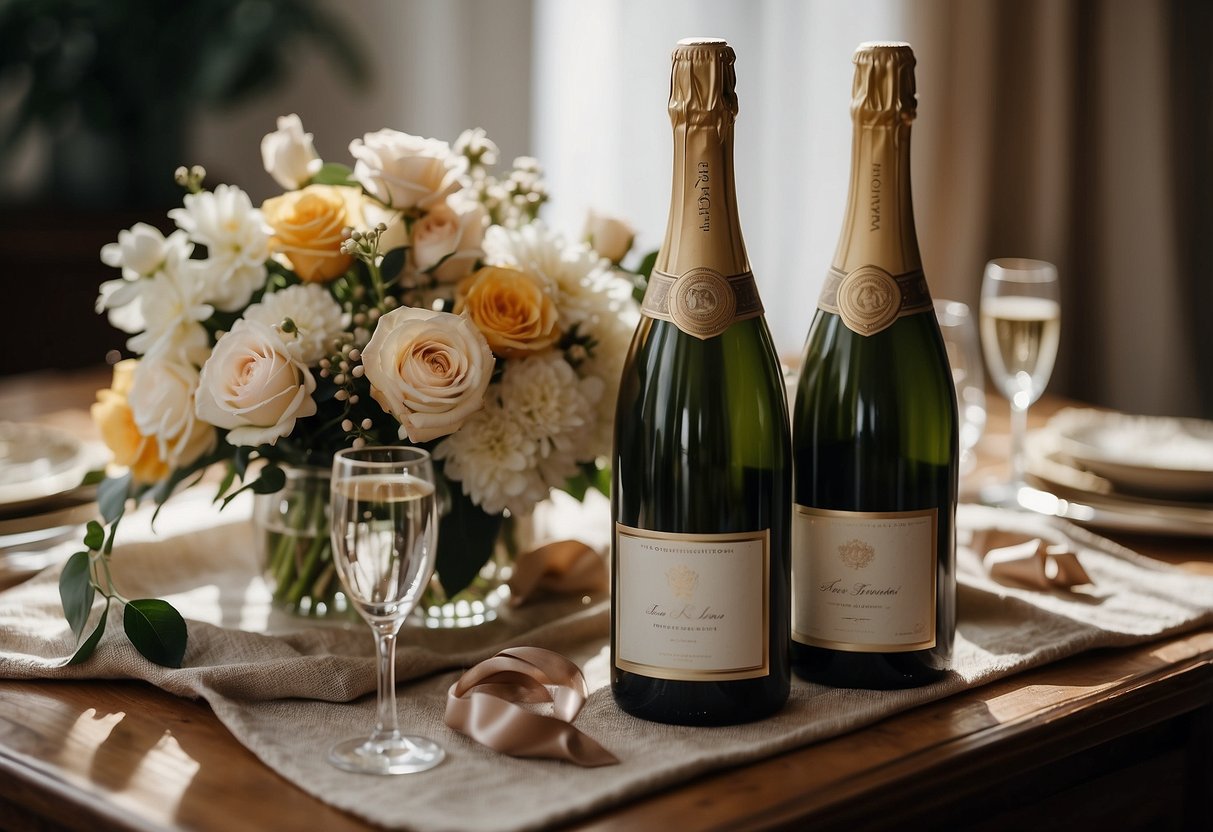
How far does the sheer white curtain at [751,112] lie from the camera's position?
3299 mm

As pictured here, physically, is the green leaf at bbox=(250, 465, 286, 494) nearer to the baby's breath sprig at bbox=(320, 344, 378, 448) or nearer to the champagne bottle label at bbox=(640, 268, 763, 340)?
the baby's breath sprig at bbox=(320, 344, 378, 448)

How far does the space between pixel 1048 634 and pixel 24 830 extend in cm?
79

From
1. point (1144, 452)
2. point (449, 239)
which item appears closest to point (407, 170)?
point (449, 239)

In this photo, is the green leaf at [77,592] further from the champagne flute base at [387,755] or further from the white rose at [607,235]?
the white rose at [607,235]

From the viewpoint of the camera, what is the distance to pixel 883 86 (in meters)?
0.92

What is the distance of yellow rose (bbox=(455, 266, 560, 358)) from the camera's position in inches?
41.2

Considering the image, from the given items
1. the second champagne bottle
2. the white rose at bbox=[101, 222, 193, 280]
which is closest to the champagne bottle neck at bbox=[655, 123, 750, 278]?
the second champagne bottle

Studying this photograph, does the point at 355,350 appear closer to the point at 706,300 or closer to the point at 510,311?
the point at 510,311

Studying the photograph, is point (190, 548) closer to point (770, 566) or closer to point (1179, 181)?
point (770, 566)

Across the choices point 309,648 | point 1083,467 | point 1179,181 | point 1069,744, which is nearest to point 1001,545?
point 1083,467

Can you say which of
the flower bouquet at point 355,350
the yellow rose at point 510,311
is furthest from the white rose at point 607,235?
the yellow rose at point 510,311

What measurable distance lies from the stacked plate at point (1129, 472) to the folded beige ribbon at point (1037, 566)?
0.64 feet

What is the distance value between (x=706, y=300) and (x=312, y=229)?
0.35 metres

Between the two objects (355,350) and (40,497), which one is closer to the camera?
(355,350)
